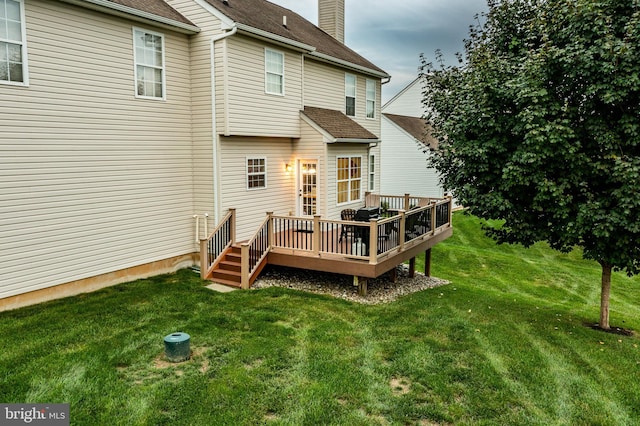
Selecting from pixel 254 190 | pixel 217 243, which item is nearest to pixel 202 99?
pixel 254 190

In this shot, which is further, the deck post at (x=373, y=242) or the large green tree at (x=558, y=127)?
the deck post at (x=373, y=242)

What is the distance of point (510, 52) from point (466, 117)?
1.82 m

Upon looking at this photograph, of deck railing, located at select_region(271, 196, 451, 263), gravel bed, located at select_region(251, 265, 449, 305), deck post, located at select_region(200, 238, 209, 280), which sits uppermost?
deck railing, located at select_region(271, 196, 451, 263)

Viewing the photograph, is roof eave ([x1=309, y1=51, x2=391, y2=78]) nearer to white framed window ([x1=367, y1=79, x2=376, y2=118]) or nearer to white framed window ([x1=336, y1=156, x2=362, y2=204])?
white framed window ([x1=367, y1=79, x2=376, y2=118])

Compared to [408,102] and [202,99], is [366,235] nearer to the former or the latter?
[202,99]

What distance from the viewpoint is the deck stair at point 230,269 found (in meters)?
11.2

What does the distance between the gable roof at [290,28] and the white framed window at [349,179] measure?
12.2 feet

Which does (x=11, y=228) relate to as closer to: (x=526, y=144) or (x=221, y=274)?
(x=221, y=274)

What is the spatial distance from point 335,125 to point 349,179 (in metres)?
1.90

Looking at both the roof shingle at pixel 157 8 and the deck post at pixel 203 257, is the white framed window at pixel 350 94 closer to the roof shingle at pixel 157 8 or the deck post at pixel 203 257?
the roof shingle at pixel 157 8

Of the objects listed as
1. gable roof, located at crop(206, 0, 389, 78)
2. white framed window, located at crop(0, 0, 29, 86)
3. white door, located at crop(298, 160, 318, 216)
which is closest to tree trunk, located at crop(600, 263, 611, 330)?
white door, located at crop(298, 160, 318, 216)

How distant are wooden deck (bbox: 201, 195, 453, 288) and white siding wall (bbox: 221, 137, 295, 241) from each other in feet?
2.28

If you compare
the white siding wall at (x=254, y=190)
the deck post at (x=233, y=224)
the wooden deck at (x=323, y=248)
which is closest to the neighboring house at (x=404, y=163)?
the white siding wall at (x=254, y=190)

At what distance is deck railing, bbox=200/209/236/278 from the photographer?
11.5 m
